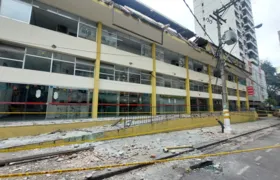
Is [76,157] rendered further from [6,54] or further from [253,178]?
[6,54]

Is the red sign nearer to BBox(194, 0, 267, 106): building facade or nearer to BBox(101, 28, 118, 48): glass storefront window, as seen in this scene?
BBox(194, 0, 267, 106): building facade

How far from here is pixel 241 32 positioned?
39281 millimetres

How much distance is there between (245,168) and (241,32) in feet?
155

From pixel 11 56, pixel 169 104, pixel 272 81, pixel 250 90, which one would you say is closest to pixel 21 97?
pixel 11 56

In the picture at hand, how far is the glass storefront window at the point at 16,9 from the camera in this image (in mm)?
8930

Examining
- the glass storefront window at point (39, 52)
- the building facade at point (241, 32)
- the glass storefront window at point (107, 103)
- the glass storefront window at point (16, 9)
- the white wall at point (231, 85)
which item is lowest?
the glass storefront window at point (107, 103)

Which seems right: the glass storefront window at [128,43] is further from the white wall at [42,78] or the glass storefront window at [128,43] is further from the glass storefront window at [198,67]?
the glass storefront window at [198,67]

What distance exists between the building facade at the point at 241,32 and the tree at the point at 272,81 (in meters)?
3.30

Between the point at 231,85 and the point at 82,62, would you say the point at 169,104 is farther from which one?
the point at 231,85

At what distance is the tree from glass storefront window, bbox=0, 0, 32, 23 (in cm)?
5951

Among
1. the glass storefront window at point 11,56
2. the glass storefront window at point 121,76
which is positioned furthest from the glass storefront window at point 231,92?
the glass storefront window at point 11,56

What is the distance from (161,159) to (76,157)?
9.22 feet

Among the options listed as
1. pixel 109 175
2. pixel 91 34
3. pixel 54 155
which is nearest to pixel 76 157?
pixel 54 155

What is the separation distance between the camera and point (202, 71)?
23.6 meters
